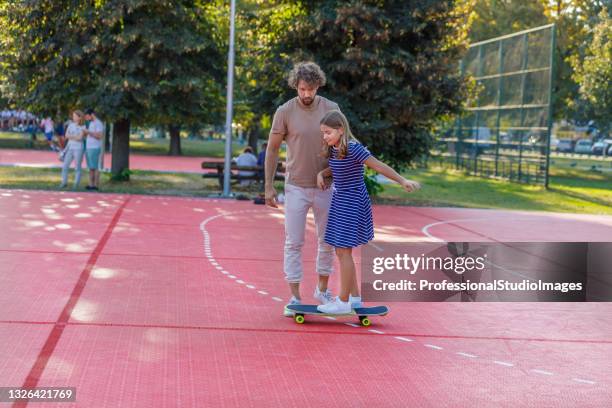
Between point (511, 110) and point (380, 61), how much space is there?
15534 millimetres

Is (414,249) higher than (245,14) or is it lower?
lower

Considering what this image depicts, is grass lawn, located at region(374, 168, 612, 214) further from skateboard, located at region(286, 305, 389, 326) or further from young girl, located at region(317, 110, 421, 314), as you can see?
young girl, located at region(317, 110, 421, 314)

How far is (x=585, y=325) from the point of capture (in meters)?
8.73

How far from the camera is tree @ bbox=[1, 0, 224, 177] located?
917 inches

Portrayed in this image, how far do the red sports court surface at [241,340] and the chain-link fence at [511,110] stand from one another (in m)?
22.8

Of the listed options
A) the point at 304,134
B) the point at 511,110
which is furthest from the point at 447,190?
the point at 304,134

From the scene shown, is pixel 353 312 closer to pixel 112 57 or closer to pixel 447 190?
pixel 112 57

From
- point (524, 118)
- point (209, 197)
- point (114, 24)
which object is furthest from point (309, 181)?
point (524, 118)

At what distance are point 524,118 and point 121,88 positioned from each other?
56.4 ft

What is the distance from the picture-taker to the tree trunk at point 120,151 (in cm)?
2572

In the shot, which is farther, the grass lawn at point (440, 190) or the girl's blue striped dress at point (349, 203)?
the grass lawn at point (440, 190)

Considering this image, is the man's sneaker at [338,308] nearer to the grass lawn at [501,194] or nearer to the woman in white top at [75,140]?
the woman in white top at [75,140]

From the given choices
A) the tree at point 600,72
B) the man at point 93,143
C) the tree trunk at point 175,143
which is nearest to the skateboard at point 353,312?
the man at point 93,143

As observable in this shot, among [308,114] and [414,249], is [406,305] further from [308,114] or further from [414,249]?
[308,114]
